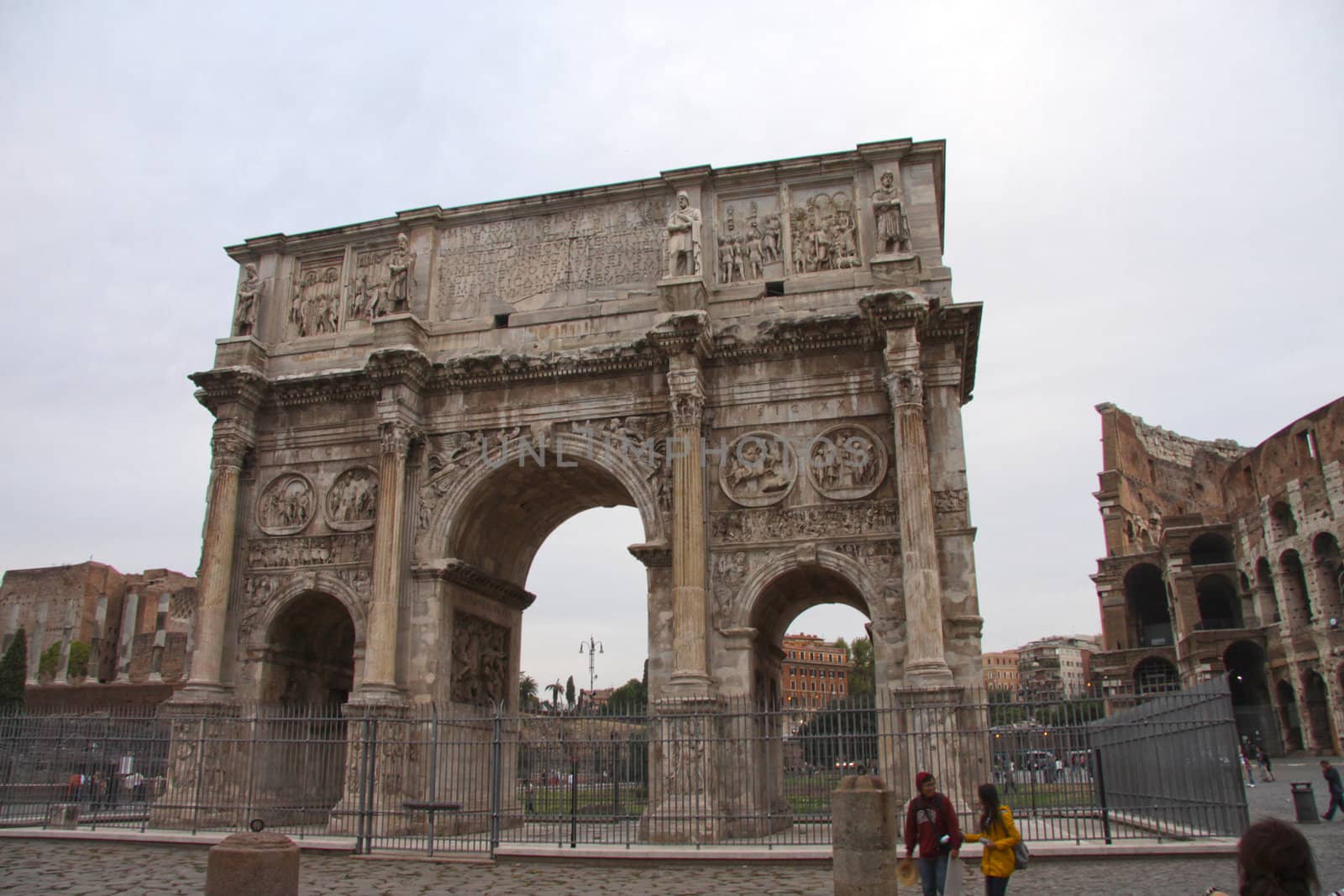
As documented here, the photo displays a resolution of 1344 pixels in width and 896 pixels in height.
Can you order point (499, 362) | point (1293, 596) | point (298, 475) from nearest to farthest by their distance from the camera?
point (499, 362) → point (298, 475) → point (1293, 596)

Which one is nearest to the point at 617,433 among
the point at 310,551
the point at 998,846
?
the point at 310,551

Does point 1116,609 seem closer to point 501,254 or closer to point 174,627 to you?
point 501,254

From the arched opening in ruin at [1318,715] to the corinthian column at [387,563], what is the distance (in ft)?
98.7

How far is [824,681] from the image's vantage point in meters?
63.2

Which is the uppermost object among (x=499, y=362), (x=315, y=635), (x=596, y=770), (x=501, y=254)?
(x=501, y=254)

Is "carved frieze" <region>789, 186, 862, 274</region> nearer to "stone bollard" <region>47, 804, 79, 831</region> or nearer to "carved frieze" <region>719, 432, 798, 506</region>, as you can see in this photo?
"carved frieze" <region>719, 432, 798, 506</region>

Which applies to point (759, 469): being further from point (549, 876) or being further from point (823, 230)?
point (549, 876)

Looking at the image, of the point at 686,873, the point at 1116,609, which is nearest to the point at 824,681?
the point at 1116,609

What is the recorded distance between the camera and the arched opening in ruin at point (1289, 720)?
35.6 meters

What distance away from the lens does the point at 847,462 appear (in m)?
16.3

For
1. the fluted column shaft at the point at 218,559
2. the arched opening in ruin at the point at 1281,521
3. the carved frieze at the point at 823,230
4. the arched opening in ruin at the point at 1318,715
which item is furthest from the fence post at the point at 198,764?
the arched opening in ruin at the point at 1281,521

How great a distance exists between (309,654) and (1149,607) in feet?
130

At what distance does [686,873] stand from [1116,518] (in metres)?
40.7

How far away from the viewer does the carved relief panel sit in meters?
17.6
